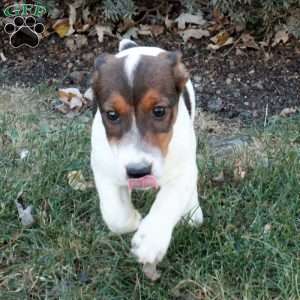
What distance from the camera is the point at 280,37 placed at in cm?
689

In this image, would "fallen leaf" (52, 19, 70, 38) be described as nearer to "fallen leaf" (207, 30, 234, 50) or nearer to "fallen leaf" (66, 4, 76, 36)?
"fallen leaf" (66, 4, 76, 36)

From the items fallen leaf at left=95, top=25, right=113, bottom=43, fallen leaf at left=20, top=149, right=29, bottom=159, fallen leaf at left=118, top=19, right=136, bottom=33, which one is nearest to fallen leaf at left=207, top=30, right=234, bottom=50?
fallen leaf at left=118, top=19, right=136, bottom=33

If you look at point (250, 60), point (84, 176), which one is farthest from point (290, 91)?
point (84, 176)

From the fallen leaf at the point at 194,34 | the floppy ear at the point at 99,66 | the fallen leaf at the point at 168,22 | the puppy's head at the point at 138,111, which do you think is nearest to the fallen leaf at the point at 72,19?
the fallen leaf at the point at 168,22

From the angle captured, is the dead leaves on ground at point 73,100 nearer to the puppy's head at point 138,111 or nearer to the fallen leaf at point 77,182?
the fallen leaf at point 77,182

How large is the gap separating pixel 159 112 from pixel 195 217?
1.02 m

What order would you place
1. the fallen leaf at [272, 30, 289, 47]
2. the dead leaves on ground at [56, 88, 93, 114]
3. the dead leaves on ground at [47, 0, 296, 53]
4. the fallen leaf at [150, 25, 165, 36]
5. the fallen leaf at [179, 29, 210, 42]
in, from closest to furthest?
the dead leaves on ground at [56, 88, 93, 114]
the fallen leaf at [272, 30, 289, 47]
the dead leaves on ground at [47, 0, 296, 53]
the fallen leaf at [179, 29, 210, 42]
the fallen leaf at [150, 25, 165, 36]

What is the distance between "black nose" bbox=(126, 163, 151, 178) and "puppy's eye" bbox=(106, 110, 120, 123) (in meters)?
0.29

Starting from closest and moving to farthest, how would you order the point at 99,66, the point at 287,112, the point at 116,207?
the point at 99,66 → the point at 116,207 → the point at 287,112

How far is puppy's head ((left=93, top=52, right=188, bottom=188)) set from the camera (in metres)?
3.88

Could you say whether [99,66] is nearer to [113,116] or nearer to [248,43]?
[113,116]

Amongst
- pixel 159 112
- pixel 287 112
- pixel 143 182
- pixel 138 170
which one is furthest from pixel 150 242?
pixel 287 112

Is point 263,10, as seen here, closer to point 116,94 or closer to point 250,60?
point 250,60

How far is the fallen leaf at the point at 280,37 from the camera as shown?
22.5 feet
